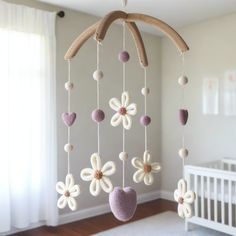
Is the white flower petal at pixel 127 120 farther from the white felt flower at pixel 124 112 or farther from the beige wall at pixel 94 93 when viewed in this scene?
the beige wall at pixel 94 93

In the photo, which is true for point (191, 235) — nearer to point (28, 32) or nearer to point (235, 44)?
point (235, 44)

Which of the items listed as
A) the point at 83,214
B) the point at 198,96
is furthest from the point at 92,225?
Answer: the point at 198,96

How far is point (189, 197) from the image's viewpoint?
1478 mm

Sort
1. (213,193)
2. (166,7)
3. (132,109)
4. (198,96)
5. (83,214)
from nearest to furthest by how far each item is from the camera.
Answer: (132,109), (213,193), (166,7), (83,214), (198,96)

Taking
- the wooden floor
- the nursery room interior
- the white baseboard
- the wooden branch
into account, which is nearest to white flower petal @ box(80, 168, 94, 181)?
the wooden branch

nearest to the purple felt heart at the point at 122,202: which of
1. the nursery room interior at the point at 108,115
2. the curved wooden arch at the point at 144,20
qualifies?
the curved wooden arch at the point at 144,20

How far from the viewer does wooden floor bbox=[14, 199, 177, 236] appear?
3.32 metres

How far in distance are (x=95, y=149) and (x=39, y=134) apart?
0.83m

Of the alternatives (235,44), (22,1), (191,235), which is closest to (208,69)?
(235,44)

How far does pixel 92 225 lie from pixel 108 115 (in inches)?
51.8

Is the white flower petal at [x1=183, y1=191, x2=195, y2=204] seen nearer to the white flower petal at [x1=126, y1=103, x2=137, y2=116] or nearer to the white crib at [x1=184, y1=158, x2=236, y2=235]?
the white flower petal at [x1=126, y1=103, x2=137, y2=116]

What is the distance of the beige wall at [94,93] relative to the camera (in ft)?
11.8

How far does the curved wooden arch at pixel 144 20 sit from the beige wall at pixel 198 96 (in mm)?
2646

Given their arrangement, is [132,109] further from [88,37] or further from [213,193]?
[213,193]
